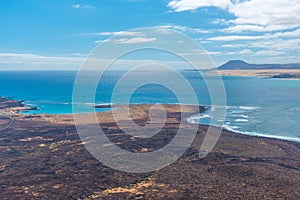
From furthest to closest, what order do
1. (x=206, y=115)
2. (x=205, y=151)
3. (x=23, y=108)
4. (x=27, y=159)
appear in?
A: (x=23, y=108)
(x=206, y=115)
(x=205, y=151)
(x=27, y=159)

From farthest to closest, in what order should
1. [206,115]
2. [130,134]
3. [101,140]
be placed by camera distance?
[206,115] → [130,134] → [101,140]

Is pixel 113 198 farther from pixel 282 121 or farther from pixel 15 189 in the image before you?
pixel 282 121

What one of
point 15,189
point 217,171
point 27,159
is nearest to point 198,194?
point 217,171

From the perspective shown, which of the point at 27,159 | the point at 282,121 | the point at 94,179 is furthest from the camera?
the point at 282,121

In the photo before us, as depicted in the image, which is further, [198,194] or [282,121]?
[282,121]

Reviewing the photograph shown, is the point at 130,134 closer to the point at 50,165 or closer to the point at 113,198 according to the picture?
the point at 50,165

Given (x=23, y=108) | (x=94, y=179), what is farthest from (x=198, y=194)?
(x=23, y=108)
